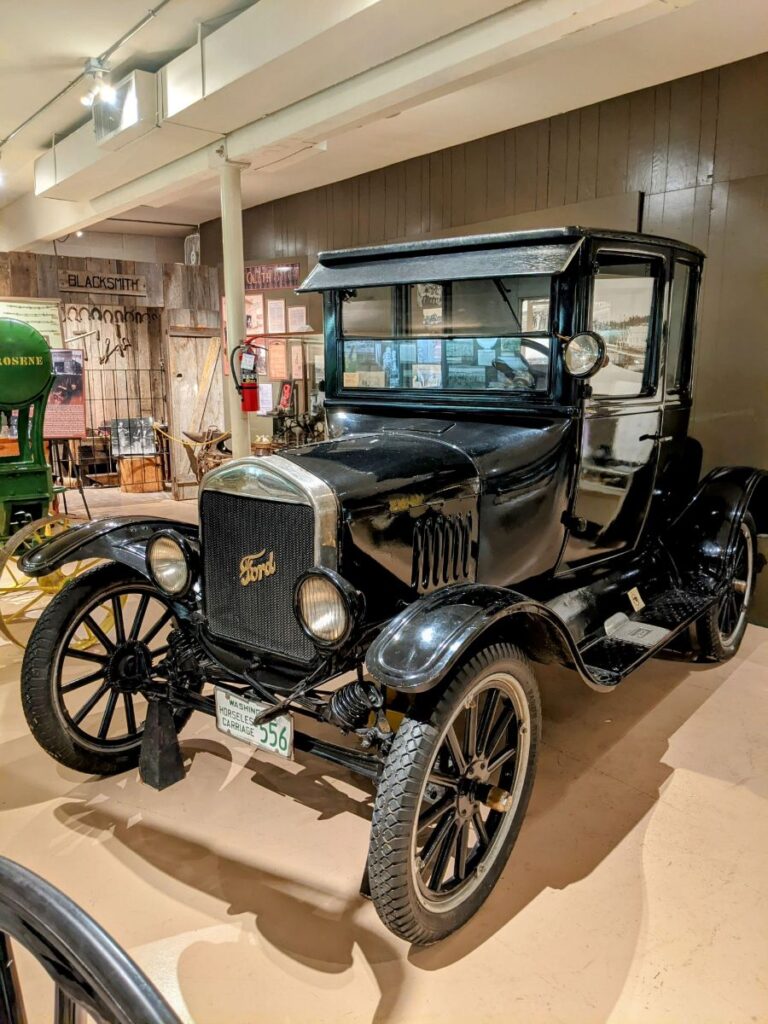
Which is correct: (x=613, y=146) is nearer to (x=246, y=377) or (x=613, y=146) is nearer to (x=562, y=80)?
(x=562, y=80)

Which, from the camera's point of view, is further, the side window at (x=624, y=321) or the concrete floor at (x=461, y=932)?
the side window at (x=624, y=321)

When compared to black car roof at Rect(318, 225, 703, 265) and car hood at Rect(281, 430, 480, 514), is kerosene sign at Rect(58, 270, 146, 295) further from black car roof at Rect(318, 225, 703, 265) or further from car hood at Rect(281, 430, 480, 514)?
car hood at Rect(281, 430, 480, 514)

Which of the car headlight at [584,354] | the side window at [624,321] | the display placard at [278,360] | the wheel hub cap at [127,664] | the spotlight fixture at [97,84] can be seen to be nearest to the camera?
the car headlight at [584,354]

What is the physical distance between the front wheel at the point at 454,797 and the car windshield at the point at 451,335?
1.09 meters

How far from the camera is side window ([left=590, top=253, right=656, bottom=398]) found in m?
2.65

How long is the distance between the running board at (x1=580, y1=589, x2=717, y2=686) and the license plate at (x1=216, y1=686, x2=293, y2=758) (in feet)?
3.06

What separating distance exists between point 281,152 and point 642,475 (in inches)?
123

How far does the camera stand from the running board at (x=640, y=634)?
2.45 meters

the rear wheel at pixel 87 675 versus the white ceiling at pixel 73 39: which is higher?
the white ceiling at pixel 73 39

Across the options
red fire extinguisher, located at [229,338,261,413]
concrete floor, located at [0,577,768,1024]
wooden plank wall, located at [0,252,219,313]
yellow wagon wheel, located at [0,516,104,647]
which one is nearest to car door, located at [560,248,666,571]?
concrete floor, located at [0,577,768,1024]

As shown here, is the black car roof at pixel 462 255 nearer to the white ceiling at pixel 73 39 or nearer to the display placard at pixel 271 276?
the white ceiling at pixel 73 39

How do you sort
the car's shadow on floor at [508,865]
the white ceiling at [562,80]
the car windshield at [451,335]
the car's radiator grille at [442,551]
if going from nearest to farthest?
1. the car's shadow on floor at [508,865]
2. the car's radiator grille at [442,551]
3. the car windshield at [451,335]
4. the white ceiling at [562,80]

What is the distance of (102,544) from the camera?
250 cm

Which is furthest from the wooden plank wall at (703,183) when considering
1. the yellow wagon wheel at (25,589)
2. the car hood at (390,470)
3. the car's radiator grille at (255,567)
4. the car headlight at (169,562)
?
the yellow wagon wheel at (25,589)
